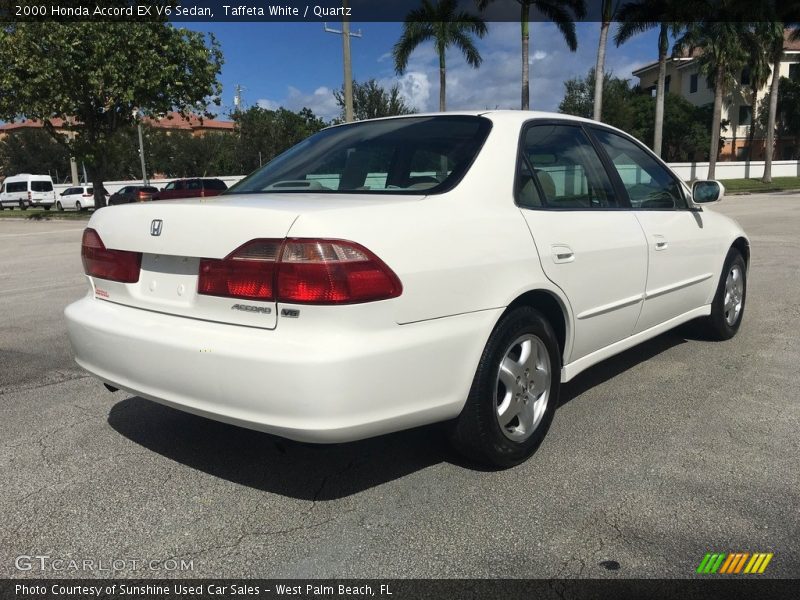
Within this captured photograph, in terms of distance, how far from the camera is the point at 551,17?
30.8 meters

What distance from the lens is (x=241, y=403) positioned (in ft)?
8.34

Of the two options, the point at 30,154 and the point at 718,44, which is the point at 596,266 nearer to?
the point at 718,44

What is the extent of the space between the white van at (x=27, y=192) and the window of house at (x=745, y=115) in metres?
54.5

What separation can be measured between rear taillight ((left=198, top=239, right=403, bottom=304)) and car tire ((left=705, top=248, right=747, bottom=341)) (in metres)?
3.58

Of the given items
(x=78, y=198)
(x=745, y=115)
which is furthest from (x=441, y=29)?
(x=745, y=115)

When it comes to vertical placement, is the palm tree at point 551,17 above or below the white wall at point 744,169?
above

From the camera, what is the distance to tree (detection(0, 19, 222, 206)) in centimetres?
2291

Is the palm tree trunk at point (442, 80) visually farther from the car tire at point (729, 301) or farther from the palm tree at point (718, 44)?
the car tire at point (729, 301)

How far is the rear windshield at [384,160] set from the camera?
3156 mm

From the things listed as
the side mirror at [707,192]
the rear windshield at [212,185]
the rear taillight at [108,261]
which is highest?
the side mirror at [707,192]

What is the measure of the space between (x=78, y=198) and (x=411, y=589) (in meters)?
44.1

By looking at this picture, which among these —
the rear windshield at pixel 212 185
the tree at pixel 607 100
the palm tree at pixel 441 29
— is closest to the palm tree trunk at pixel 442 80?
the palm tree at pixel 441 29

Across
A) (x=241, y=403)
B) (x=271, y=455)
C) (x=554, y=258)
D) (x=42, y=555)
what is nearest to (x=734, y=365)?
(x=554, y=258)

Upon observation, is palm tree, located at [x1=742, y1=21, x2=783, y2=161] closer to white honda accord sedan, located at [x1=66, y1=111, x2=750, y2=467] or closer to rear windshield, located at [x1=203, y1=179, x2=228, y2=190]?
rear windshield, located at [x1=203, y1=179, x2=228, y2=190]
